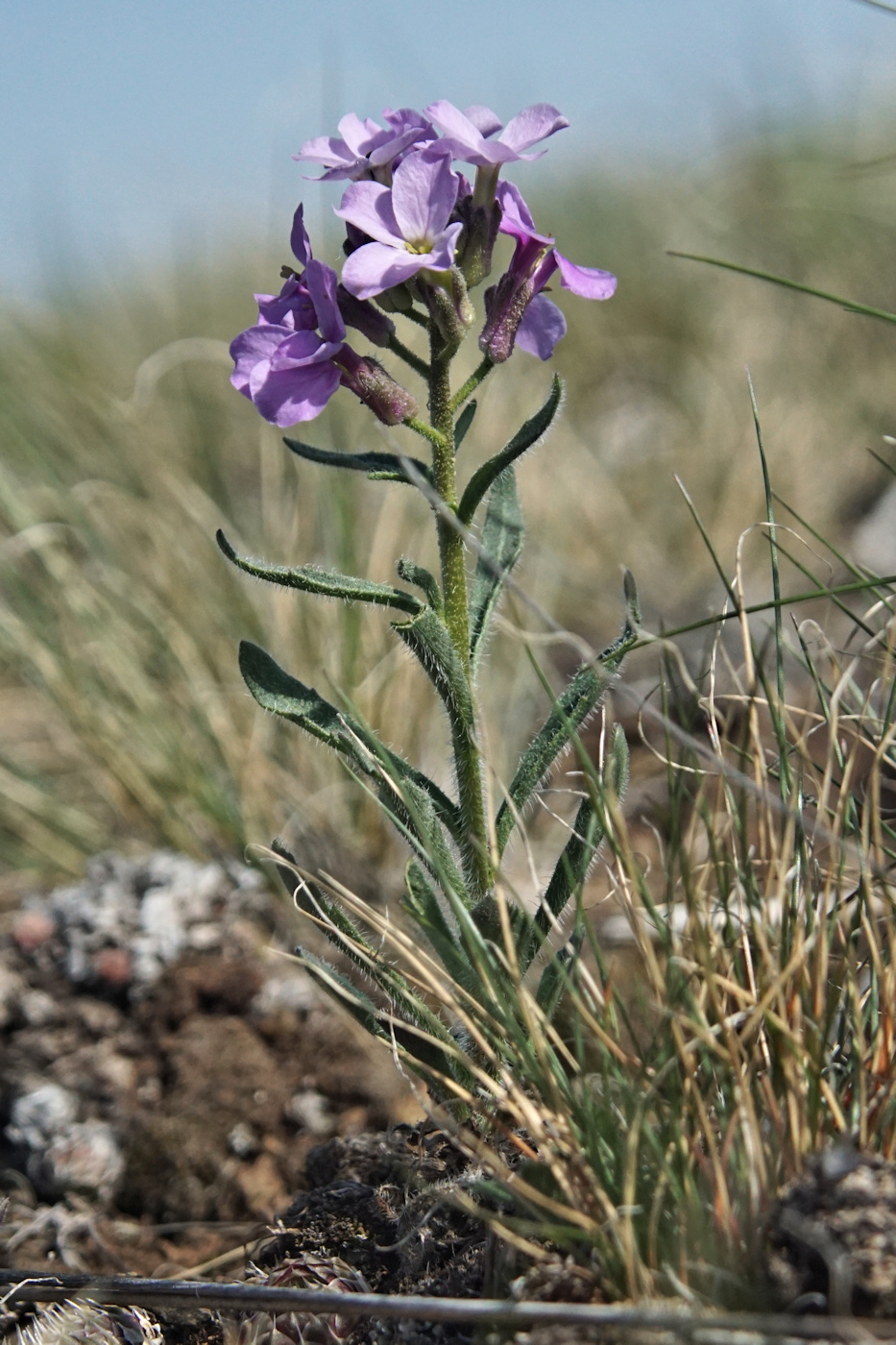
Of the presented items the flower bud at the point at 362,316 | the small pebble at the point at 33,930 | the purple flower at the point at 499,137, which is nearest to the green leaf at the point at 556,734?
the flower bud at the point at 362,316

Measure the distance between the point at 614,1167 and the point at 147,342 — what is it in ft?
17.9

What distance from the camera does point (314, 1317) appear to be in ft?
4.02

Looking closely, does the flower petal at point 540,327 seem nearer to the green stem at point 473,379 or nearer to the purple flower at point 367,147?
the green stem at point 473,379

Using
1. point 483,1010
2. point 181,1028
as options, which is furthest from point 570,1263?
point 181,1028

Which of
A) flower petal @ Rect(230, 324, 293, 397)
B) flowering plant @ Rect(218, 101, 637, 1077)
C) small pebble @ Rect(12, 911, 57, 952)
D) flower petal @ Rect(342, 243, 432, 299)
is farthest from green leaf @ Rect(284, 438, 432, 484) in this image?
small pebble @ Rect(12, 911, 57, 952)

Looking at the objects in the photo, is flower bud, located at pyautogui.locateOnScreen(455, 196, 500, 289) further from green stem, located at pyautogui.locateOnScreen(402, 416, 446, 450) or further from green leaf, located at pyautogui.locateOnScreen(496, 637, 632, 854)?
green leaf, located at pyautogui.locateOnScreen(496, 637, 632, 854)

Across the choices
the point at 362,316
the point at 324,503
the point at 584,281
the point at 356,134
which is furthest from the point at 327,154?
the point at 324,503

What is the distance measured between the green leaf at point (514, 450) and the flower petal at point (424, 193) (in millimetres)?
214

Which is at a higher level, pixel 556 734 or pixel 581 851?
pixel 556 734

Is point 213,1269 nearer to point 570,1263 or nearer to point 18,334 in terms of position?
point 570,1263

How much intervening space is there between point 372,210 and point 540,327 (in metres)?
0.25

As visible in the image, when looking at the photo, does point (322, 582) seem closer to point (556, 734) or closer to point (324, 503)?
point (556, 734)

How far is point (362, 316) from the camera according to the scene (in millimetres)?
1313

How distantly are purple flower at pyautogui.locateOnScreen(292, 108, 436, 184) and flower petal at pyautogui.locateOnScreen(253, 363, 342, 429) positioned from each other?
235 millimetres
